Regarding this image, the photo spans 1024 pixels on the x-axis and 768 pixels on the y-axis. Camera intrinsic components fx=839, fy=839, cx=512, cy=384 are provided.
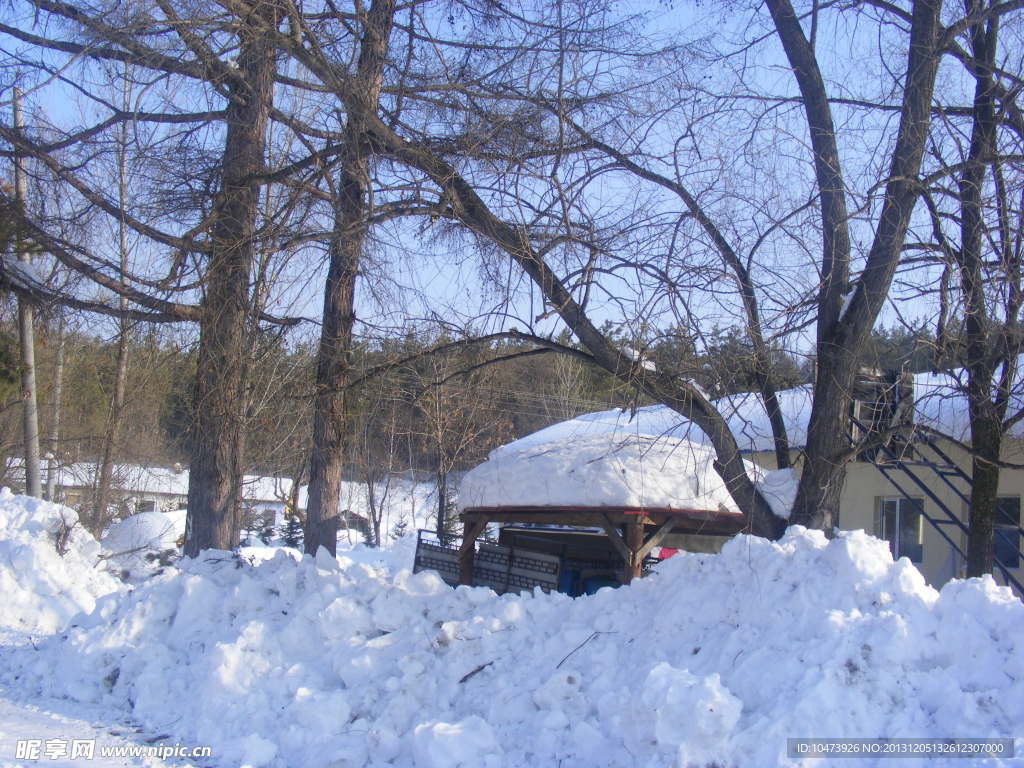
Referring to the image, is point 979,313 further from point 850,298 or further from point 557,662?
point 557,662

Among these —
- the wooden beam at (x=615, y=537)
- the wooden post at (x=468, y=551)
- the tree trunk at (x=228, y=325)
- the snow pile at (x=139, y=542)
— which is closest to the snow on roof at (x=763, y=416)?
the wooden beam at (x=615, y=537)

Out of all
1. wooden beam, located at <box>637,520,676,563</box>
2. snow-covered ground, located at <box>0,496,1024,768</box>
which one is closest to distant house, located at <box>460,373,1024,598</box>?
wooden beam, located at <box>637,520,676,563</box>

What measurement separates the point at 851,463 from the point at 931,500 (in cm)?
646

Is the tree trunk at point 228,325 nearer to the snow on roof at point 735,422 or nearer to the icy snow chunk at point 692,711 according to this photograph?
the snow on roof at point 735,422

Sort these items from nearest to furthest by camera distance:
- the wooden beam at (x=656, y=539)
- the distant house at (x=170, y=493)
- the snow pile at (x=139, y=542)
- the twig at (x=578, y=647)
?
1. the twig at (x=578, y=647)
2. the wooden beam at (x=656, y=539)
3. the snow pile at (x=139, y=542)
4. the distant house at (x=170, y=493)

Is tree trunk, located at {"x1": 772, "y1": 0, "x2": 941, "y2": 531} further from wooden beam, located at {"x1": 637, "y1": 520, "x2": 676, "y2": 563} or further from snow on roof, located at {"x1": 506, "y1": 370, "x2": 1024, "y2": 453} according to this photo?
wooden beam, located at {"x1": 637, "y1": 520, "x2": 676, "y2": 563}

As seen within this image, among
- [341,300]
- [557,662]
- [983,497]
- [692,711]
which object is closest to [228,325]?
[341,300]

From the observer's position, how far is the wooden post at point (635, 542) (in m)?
9.41

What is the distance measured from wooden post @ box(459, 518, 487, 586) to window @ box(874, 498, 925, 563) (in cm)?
788

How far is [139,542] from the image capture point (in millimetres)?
16625

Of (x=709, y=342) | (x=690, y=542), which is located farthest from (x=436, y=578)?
(x=690, y=542)

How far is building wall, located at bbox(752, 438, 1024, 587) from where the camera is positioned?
43.6ft

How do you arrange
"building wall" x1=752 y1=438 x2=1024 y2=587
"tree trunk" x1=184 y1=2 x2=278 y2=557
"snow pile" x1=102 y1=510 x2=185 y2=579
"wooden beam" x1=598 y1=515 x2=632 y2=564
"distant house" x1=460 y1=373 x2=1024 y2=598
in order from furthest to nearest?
"snow pile" x1=102 y1=510 x2=185 y2=579
"building wall" x1=752 y1=438 x2=1024 y2=587
"wooden beam" x1=598 y1=515 x2=632 y2=564
"tree trunk" x1=184 y1=2 x2=278 y2=557
"distant house" x1=460 y1=373 x2=1024 y2=598

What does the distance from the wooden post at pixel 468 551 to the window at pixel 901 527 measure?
788 cm
